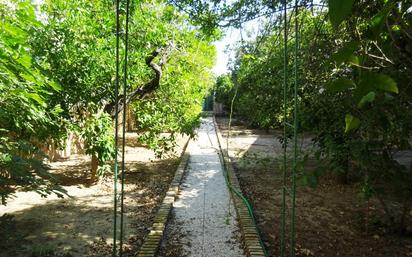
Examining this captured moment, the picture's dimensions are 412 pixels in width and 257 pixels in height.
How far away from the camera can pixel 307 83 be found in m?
4.39

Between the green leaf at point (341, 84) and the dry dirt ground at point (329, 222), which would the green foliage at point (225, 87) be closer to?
the dry dirt ground at point (329, 222)

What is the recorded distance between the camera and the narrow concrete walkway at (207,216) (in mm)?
3824

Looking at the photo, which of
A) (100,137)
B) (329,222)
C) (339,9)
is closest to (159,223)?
(100,137)

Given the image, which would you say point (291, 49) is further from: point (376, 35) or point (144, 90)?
point (376, 35)

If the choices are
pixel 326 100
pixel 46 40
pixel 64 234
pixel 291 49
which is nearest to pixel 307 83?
pixel 326 100

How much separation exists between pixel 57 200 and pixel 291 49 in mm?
4383

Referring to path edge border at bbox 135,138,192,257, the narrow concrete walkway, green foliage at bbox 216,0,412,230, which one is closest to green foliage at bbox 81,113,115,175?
path edge border at bbox 135,138,192,257

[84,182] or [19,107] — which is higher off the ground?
[19,107]

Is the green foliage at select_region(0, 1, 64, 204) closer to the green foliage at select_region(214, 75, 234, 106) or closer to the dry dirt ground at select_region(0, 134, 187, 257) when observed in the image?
the dry dirt ground at select_region(0, 134, 187, 257)

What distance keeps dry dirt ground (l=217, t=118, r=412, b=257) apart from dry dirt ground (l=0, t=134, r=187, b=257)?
1615 mm

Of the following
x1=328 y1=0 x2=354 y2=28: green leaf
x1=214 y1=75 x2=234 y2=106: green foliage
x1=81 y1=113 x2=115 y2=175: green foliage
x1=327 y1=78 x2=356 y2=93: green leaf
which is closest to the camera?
x1=328 y1=0 x2=354 y2=28: green leaf

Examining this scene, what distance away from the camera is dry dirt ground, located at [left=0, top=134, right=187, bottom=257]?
12.1 ft

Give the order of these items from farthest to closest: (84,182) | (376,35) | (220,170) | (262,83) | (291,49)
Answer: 1. (220,170)
2. (84,182)
3. (262,83)
4. (291,49)
5. (376,35)

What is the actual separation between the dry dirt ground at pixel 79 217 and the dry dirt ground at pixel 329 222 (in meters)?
1.61
